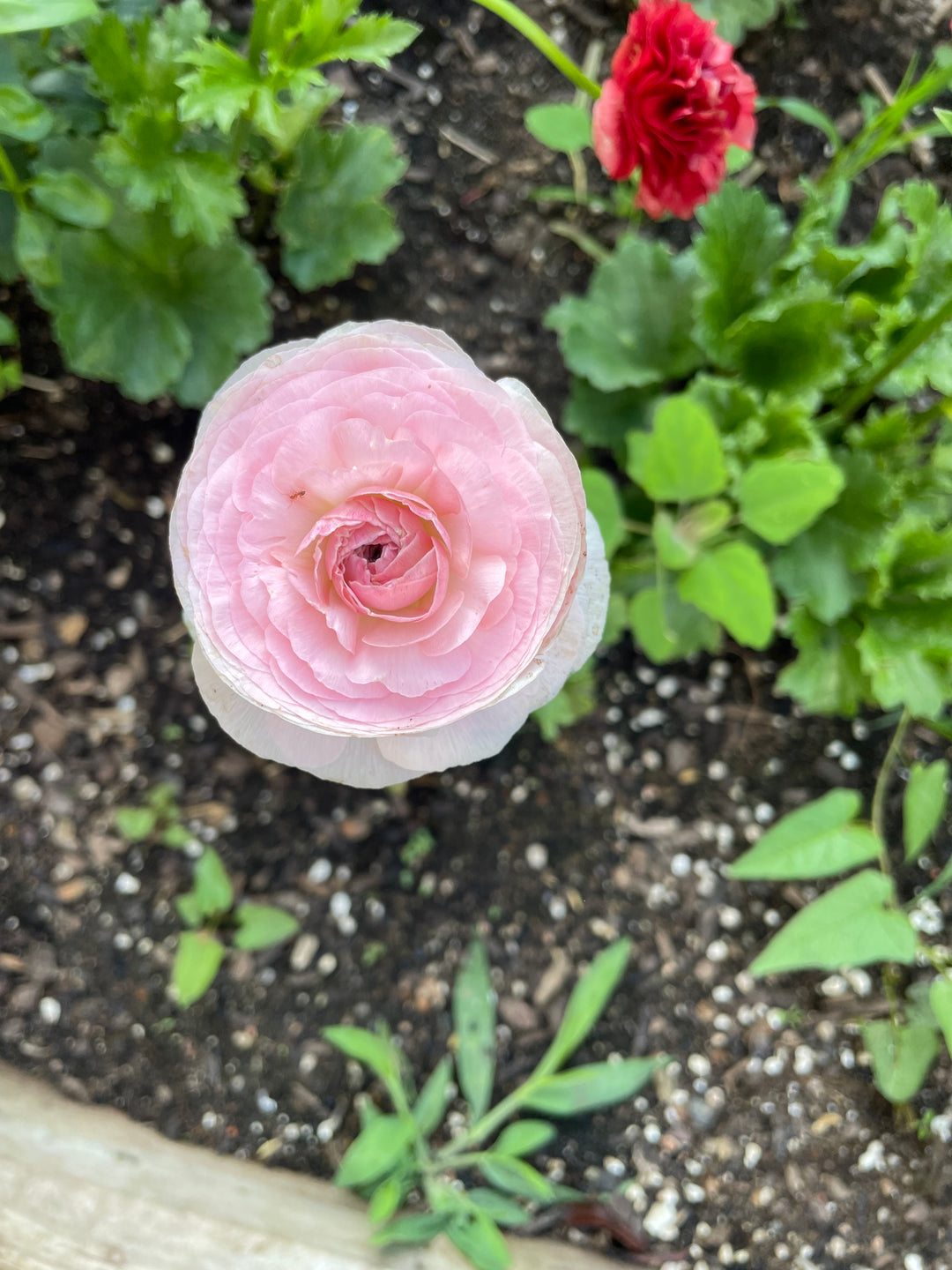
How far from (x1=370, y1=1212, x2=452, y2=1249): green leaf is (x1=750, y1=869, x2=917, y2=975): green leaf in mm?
434

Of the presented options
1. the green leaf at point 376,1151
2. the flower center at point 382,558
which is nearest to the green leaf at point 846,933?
the green leaf at point 376,1151

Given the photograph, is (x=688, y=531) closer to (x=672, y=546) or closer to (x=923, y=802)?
(x=672, y=546)

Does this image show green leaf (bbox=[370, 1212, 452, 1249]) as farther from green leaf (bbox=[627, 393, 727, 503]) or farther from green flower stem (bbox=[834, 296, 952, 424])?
green flower stem (bbox=[834, 296, 952, 424])

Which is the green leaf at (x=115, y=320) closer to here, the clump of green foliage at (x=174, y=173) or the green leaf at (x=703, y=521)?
the clump of green foliage at (x=174, y=173)

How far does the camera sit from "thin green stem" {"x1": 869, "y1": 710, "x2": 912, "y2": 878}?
1149mm

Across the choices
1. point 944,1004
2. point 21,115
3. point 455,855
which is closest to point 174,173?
point 21,115

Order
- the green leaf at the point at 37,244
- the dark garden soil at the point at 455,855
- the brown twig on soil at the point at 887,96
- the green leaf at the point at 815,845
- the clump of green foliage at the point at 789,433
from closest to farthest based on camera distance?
the green leaf at the point at 37,244, the clump of green foliage at the point at 789,433, the green leaf at the point at 815,845, the dark garden soil at the point at 455,855, the brown twig on soil at the point at 887,96

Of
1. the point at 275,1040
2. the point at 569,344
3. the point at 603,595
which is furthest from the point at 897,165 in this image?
the point at 275,1040

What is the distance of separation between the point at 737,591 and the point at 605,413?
38 centimetres

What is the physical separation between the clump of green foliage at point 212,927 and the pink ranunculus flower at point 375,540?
638 mm

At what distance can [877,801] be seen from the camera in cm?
114

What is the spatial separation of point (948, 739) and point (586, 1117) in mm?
693

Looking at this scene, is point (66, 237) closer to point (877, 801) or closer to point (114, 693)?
point (114, 693)

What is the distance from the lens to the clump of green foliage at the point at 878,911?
0.93 metres
